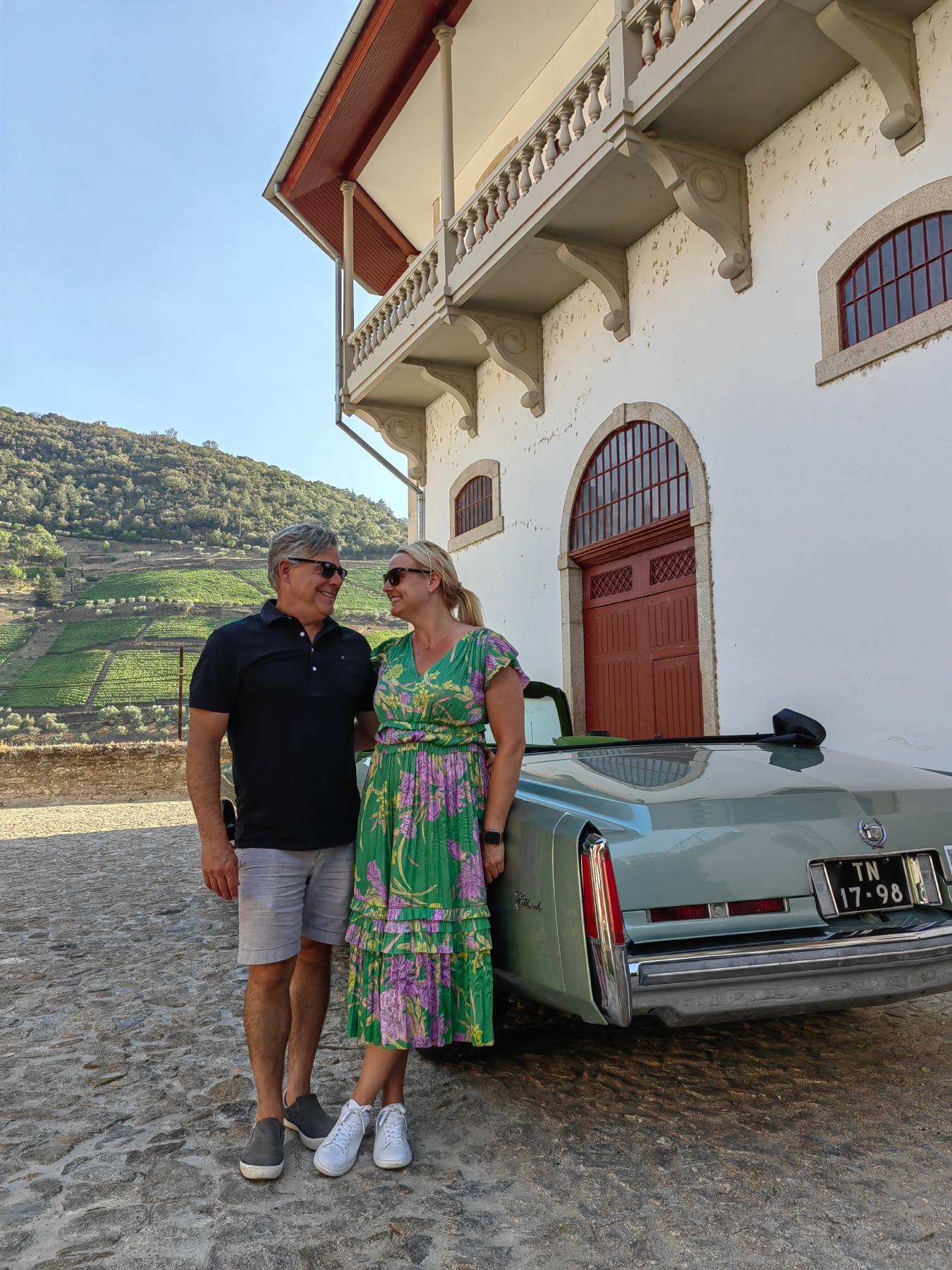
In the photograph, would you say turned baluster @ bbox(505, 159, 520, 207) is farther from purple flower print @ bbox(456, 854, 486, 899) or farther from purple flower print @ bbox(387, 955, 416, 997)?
purple flower print @ bbox(387, 955, 416, 997)

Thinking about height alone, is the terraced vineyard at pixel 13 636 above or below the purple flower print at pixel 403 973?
above

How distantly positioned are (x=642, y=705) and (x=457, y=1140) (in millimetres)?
6414

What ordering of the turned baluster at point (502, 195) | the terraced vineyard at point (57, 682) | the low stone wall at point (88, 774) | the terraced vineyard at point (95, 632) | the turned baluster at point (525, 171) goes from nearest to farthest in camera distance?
the turned baluster at point (525, 171) < the turned baluster at point (502, 195) < the low stone wall at point (88, 774) < the terraced vineyard at point (57, 682) < the terraced vineyard at point (95, 632)

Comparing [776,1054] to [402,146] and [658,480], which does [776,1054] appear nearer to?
[658,480]

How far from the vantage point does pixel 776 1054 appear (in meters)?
3.49

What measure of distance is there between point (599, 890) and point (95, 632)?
53.1m

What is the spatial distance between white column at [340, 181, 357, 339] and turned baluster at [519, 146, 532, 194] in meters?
4.36

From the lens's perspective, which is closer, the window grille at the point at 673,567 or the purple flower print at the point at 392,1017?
the purple flower print at the point at 392,1017

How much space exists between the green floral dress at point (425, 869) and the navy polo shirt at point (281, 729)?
12 centimetres

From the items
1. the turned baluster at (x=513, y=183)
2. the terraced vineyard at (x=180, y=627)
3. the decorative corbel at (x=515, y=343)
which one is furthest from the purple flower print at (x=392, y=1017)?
the terraced vineyard at (x=180, y=627)

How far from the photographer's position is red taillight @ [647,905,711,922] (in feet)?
8.38

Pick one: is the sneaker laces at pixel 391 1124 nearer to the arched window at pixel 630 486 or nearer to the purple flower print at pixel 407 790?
the purple flower print at pixel 407 790

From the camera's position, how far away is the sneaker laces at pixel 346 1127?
2.62m

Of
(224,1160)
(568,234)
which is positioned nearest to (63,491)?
(568,234)
